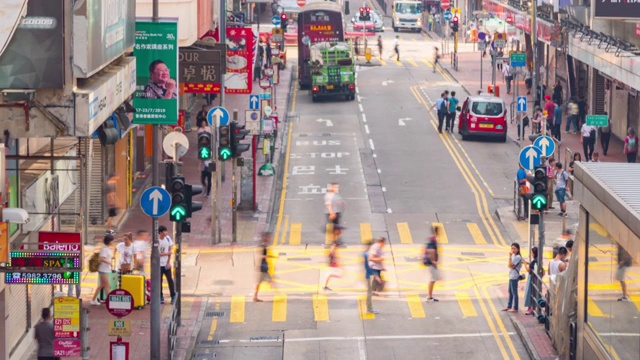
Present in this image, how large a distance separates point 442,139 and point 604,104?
27.0 feet

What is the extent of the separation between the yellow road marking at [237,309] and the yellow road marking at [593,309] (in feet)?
33.7

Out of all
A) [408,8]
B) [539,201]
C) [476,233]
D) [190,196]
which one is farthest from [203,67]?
[408,8]

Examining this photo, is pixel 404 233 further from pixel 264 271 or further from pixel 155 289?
pixel 155 289

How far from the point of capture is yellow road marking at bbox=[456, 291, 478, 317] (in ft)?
96.5

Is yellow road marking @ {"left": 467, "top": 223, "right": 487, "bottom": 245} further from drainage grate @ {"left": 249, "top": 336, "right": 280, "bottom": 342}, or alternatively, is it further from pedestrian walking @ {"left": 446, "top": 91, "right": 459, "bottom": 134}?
pedestrian walking @ {"left": 446, "top": 91, "right": 459, "bottom": 134}

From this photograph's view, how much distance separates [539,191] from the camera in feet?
93.3

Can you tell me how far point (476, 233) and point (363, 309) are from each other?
28.9 feet

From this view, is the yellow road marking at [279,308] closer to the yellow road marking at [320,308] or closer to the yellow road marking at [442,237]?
the yellow road marking at [320,308]

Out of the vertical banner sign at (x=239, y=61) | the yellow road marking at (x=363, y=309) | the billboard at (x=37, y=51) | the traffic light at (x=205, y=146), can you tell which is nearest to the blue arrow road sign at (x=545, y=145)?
the yellow road marking at (x=363, y=309)

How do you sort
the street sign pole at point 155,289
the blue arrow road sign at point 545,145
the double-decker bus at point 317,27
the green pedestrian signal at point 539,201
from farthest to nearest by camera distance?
the double-decker bus at point 317,27 < the blue arrow road sign at point 545,145 < the green pedestrian signal at point 539,201 < the street sign pole at point 155,289

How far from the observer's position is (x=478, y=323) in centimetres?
2862

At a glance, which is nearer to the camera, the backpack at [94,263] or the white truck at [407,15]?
the backpack at [94,263]

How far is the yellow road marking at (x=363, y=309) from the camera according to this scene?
95.2 feet

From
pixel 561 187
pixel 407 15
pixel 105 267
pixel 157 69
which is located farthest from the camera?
pixel 407 15
